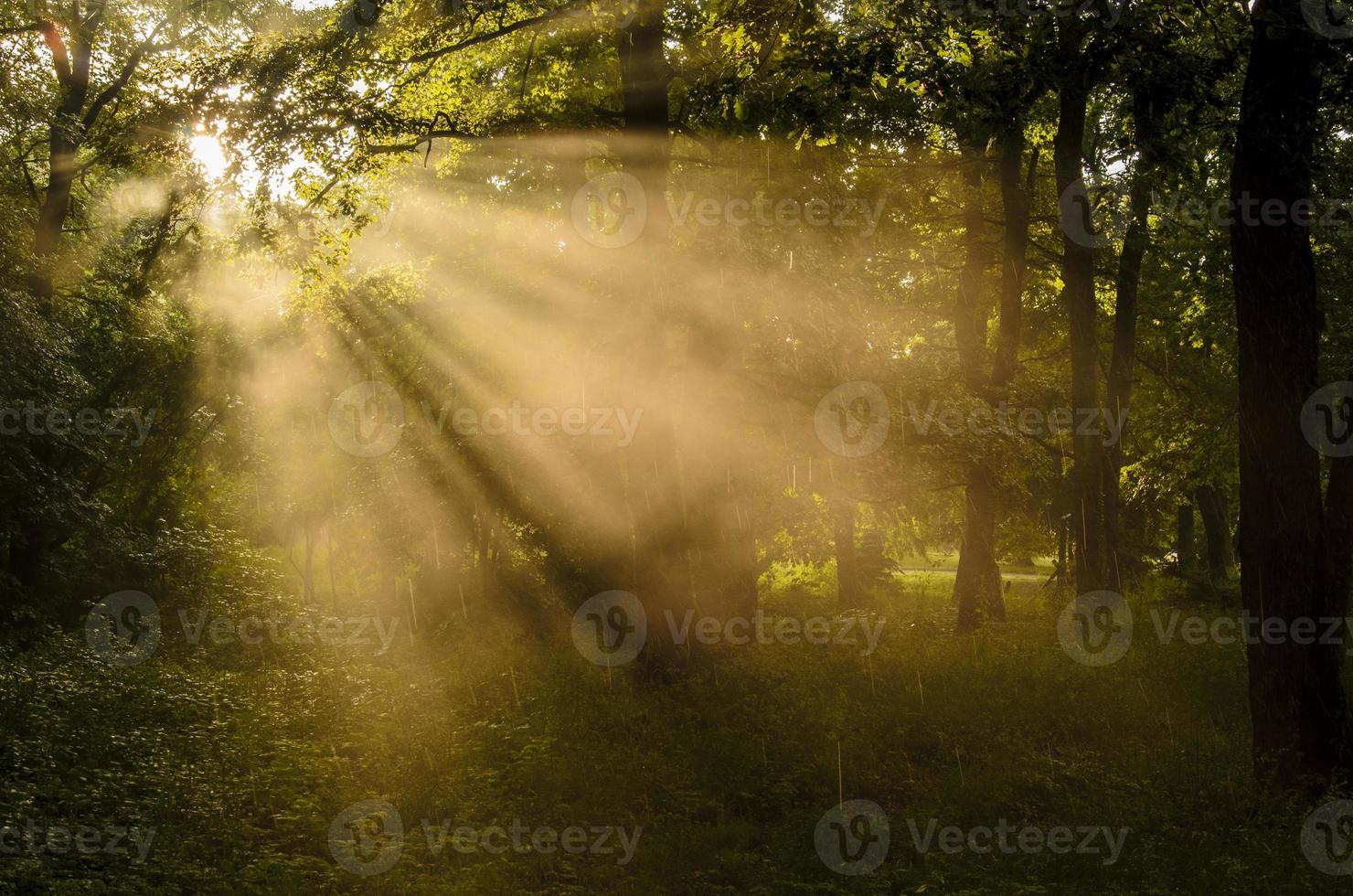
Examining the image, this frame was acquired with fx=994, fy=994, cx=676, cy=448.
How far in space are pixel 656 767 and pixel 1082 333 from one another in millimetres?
12194

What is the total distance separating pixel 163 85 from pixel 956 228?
58.9 ft

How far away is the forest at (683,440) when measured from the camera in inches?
396

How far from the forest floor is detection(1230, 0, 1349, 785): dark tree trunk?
976 mm

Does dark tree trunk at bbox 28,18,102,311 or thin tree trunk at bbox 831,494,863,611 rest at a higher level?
dark tree trunk at bbox 28,18,102,311

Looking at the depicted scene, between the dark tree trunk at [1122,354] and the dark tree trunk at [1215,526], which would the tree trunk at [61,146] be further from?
the dark tree trunk at [1215,526]

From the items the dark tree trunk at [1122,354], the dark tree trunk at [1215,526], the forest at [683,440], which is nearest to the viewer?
the forest at [683,440]

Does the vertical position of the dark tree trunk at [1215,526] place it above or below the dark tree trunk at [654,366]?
below

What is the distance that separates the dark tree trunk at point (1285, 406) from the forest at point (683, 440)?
0.05 metres

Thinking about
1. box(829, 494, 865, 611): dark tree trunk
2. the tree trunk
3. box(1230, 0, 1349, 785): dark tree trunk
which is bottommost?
box(829, 494, 865, 611): dark tree trunk

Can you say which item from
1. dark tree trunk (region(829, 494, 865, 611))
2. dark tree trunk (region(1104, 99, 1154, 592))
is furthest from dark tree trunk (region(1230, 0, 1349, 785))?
dark tree trunk (region(829, 494, 865, 611))

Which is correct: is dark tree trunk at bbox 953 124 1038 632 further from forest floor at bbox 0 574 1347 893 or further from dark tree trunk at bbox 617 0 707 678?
dark tree trunk at bbox 617 0 707 678

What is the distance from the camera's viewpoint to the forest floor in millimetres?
9109

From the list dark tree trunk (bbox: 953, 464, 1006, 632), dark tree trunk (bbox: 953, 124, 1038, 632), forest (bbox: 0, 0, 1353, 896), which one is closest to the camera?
forest (bbox: 0, 0, 1353, 896)

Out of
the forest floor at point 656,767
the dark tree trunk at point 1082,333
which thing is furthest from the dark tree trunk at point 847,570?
the forest floor at point 656,767
